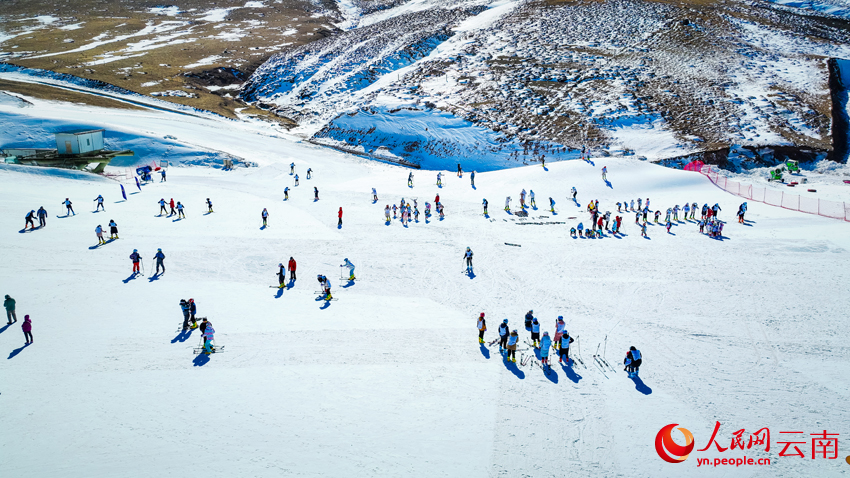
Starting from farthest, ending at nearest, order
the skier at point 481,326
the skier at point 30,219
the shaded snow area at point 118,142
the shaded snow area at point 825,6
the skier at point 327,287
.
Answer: the shaded snow area at point 825,6, the shaded snow area at point 118,142, the skier at point 30,219, the skier at point 327,287, the skier at point 481,326

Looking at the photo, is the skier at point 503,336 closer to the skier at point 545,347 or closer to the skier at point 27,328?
the skier at point 545,347

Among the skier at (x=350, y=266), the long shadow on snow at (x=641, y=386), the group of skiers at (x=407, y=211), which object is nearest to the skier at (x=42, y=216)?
the skier at (x=350, y=266)

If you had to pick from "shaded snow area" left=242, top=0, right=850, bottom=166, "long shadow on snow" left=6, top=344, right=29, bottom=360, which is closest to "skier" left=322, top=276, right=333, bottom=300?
"long shadow on snow" left=6, top=344, right=29, bottom=360

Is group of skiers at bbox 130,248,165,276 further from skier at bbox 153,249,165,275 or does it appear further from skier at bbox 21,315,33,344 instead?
skier at bbox 21,315,33,344

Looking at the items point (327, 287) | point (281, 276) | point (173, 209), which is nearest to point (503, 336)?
point (327, 287)

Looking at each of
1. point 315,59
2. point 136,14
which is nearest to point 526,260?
point 315,59

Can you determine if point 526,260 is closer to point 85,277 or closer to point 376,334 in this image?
point 376,334

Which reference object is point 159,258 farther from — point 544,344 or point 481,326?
point 544,344
